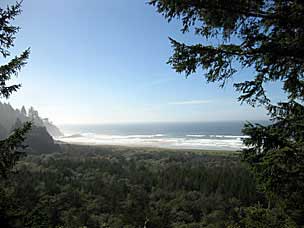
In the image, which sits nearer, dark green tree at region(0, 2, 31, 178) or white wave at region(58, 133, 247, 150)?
dark green tree at region(0, 2, 31, 178)

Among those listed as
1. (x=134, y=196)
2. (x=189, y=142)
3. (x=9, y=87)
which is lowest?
(x=134, y=196)

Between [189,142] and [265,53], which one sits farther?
[189,142]

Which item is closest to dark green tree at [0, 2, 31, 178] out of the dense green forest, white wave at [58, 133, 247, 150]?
the dense green forest

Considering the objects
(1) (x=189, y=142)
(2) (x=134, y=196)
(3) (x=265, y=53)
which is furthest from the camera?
(1) (x=189, y=142)

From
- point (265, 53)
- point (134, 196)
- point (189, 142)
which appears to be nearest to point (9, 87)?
point (265, 53)

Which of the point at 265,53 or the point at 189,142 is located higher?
the point at 265,53

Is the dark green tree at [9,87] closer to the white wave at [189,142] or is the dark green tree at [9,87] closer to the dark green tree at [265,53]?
the dark green tree at [265,53]

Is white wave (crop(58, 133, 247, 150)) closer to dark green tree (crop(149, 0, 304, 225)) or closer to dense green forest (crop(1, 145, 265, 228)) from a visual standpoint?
dense green forest (crop(1, 145, 265, 228))

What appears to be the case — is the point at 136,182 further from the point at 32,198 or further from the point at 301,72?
the point at 301,72

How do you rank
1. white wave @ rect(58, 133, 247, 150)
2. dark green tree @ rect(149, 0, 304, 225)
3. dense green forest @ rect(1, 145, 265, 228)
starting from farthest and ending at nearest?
white wave @ rect(58, 133, 247, 150) → dense green forest @ rect(1, 145, 265, 228) → dark green tree @ rect(149, 0, 304, 225)

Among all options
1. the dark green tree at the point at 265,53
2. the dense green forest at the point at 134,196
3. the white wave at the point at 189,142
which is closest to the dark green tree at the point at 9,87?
the dark green tree at the point at 265,53

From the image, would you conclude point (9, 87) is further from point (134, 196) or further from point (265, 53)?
point (134, 196)

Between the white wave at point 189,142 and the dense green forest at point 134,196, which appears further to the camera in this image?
the white wave at point 189,142

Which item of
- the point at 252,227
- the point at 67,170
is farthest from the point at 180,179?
the point at 252,227
